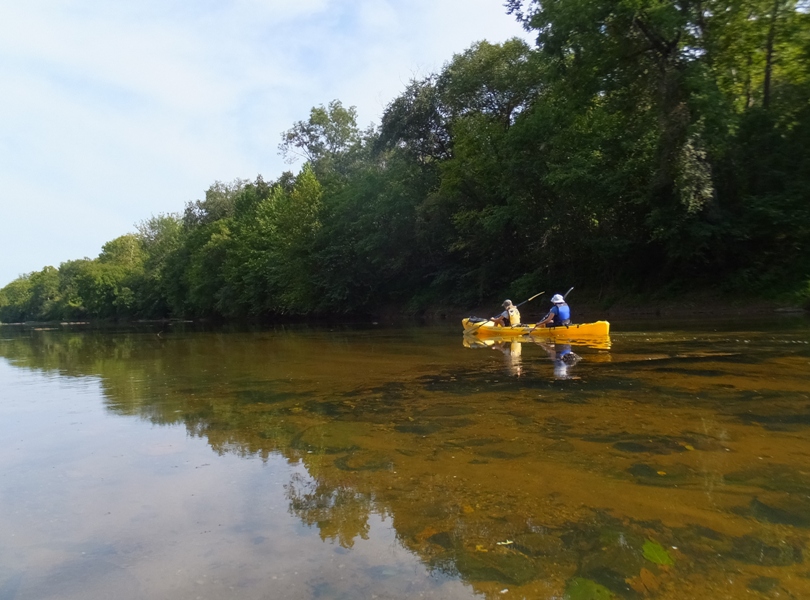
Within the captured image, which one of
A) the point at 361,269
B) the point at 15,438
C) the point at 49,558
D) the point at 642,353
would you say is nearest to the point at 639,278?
the point at 642,353

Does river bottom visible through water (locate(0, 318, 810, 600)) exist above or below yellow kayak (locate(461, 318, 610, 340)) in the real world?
below

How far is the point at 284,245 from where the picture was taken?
48.8 m

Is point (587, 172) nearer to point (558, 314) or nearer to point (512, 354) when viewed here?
point (558, 314)

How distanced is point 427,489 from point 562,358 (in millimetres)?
8396

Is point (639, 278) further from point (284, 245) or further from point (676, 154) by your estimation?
point (284, 245)

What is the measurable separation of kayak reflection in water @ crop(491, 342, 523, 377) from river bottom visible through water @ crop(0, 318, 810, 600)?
2.56 ft

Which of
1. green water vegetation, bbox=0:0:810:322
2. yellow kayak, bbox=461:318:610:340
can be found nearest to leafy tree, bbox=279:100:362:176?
green water vegetation, bbox=0:0:810:322

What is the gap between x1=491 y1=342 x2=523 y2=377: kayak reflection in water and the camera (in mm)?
11405

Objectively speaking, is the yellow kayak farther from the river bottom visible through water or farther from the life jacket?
the river bottom visible through water

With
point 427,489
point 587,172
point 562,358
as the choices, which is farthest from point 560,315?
point 427,489

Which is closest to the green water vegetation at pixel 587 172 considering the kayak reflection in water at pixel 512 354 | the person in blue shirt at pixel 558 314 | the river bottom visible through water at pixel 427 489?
the person in blue shirt at pixel 558 314

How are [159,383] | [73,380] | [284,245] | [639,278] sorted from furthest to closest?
[284,245]
[639,278]
[73,380]
[159,383]

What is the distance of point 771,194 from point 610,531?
22.7m

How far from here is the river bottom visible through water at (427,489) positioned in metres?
3.65
